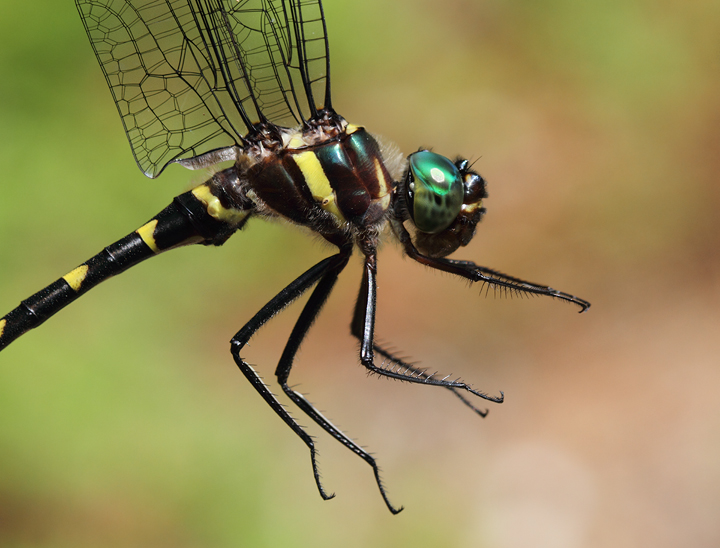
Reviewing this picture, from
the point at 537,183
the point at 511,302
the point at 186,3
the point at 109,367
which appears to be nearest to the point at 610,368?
the point at 511,302

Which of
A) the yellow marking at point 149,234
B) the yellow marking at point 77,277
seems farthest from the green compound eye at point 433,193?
the yellow marking at point 77,277

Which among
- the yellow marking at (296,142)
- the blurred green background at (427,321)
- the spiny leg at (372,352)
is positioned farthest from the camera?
the blurred green background at (427,321)

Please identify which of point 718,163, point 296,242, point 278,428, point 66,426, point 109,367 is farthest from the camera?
point 718,163

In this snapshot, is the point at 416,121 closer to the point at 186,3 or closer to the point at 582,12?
the point at 582,12

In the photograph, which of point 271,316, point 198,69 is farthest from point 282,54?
point 271,316

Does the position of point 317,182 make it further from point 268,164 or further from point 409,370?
point 409,370

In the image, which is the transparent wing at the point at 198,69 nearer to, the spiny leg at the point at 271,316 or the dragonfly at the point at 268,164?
the dragonfly at the point at 268,164
